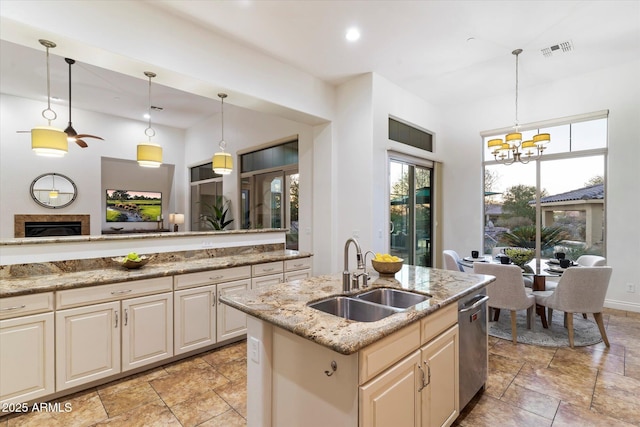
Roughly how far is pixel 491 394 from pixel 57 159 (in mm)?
8139

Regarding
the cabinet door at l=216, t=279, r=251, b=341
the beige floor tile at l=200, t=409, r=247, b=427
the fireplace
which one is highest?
the fireplace

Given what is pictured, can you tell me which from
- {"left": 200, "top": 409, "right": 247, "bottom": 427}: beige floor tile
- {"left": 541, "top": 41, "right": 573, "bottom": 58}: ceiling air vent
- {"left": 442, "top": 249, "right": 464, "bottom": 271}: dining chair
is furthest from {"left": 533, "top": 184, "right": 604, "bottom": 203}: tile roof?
{"left": 200, "top": 409, "right": 247, "bottom": 427}: beige floor tile

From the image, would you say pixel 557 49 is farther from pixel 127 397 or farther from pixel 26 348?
pixel 26 348

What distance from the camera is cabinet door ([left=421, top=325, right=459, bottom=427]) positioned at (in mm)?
1705

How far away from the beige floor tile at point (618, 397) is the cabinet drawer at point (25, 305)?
407 centimetres

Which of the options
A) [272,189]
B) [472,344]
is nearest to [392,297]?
[472,344]

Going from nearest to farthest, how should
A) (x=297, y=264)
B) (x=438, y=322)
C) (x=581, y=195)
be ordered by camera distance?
(x=438, y=322)
(x=297, y=264)
(x=581, y=195)

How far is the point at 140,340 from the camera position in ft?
8.79

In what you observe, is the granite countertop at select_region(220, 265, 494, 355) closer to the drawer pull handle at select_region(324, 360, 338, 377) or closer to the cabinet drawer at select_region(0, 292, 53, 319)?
the drawer pull handle at select_region(324, 360, 338, 377)

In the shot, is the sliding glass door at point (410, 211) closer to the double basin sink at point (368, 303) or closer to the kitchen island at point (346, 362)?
the double basin sink at point (368, 303)

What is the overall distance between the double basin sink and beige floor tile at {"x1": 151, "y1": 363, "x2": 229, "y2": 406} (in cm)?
142

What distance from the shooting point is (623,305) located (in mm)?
4340

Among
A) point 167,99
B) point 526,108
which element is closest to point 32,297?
point 167,99

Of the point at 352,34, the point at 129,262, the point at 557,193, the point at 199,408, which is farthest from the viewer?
the point at 557,193
